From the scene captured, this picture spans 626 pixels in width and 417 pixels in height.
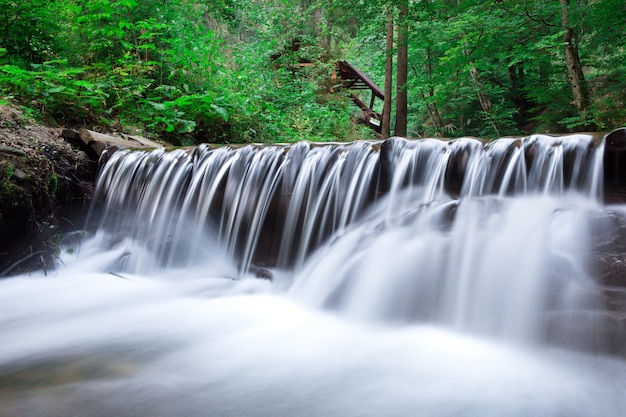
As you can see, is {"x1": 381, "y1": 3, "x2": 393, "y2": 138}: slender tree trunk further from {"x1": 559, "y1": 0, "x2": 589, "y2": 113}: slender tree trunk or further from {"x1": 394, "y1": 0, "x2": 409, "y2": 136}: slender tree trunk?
{"x1": 559, "y1": 0, "x2": 589, "y2": 113}: slender tree trunk

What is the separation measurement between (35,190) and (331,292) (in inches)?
135

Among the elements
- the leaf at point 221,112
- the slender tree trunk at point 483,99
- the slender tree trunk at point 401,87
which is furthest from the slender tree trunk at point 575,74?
the leaf at point 221,112

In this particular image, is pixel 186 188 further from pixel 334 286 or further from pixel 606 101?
pixel 606 101

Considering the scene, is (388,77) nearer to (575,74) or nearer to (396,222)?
(575,74)

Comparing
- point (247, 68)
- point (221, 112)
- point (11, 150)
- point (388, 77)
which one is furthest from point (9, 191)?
point (388, 77)

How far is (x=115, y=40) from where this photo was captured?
8609mm

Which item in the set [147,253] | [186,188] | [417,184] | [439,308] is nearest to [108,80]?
[186,188]

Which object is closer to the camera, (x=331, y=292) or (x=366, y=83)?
(x=331, y=292)

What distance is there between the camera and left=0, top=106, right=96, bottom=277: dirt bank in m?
4.35

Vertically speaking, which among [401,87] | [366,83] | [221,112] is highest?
[366,83]

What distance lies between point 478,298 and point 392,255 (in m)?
0.72

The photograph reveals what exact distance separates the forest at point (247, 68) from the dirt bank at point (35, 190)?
84 centimetres

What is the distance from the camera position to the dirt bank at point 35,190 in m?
4.35

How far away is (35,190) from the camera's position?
15.2ft
